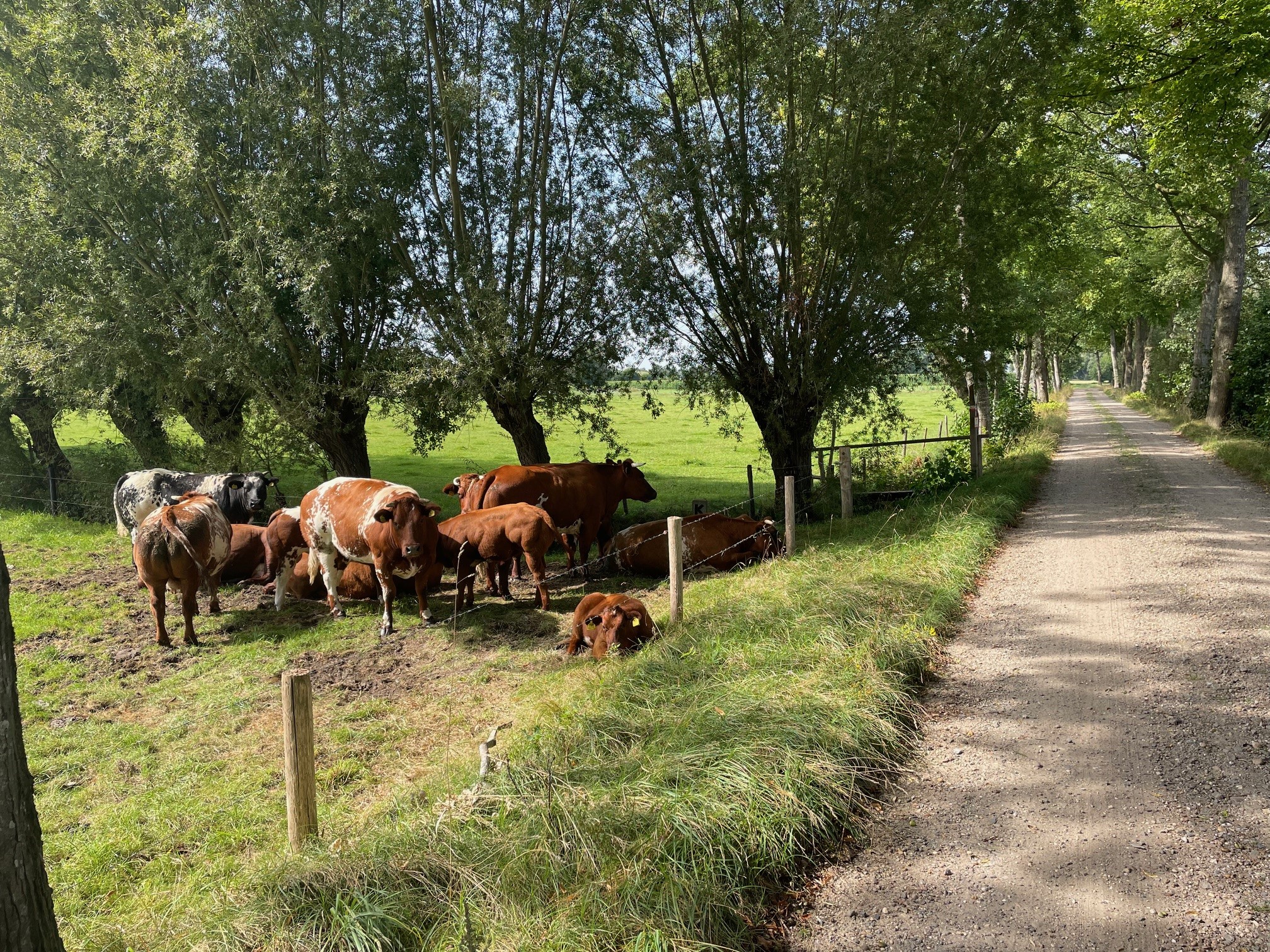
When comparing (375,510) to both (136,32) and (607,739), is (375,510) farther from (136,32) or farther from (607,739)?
(136,32)

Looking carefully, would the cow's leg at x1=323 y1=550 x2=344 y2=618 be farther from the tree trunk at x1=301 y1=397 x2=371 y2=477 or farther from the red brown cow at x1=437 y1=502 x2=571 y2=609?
the tree trunk at x1=301 y1=397 x2=371 y2=477

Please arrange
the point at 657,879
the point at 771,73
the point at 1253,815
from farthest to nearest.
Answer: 1. the point at 771,73
2. the point at 1253,815
3. the point at 657,879

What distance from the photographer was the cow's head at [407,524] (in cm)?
1130

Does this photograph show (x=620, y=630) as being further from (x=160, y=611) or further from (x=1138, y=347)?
(x=1138, y=347)

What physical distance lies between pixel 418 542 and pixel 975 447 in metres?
11.4

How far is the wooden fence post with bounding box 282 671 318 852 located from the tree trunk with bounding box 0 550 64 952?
1140 millimetres

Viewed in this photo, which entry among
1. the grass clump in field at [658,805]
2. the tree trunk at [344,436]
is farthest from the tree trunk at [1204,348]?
the tree trunk at [344,436]

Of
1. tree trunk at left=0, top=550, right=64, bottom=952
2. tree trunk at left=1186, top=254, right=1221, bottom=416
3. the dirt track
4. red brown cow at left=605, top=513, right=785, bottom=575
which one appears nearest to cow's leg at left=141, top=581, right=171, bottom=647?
red brown cow at left=605, top=513, right=785, bottom=575

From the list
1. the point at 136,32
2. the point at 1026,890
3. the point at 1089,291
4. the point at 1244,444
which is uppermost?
the point at 136,32

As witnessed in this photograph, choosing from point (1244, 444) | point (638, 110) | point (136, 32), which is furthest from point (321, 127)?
point (1244, 444)

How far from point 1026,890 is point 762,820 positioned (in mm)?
1297

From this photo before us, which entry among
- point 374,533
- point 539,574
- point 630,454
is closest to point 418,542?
point 374,533

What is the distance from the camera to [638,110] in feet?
52.4

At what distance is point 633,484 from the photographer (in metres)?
15.7
